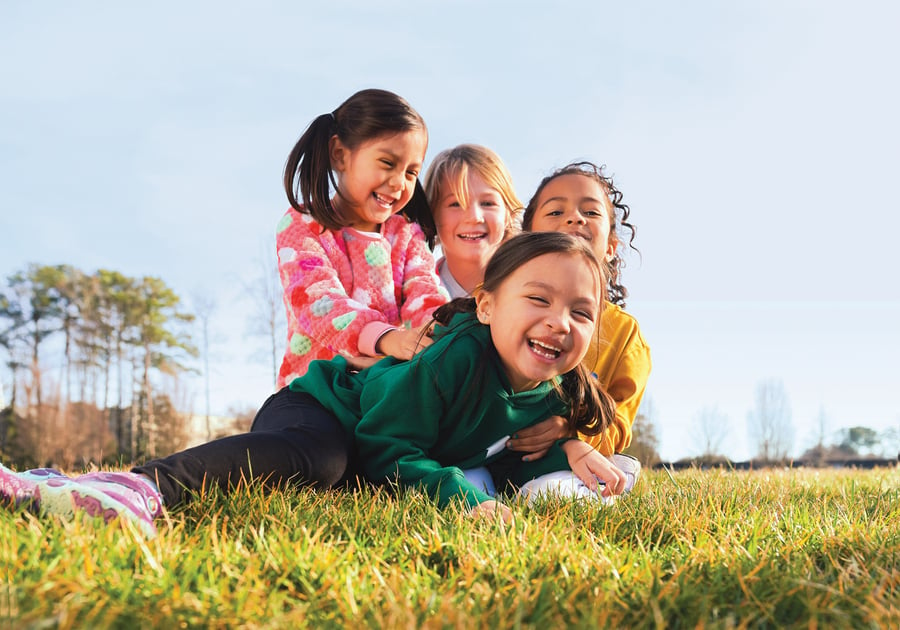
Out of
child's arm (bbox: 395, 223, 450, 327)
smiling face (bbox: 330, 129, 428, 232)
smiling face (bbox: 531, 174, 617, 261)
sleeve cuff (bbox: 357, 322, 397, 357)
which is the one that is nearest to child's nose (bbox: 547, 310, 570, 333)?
sleeve cuff (bbox: 357, 322, 397, 357)

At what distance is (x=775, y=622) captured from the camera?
162 cm

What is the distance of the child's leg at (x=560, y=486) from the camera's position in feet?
9.77

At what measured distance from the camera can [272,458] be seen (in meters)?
2.85

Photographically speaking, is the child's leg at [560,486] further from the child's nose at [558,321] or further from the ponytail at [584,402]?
the child's nose at [558,321]

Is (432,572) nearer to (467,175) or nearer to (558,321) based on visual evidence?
(558,321)

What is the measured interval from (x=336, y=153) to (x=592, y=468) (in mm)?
2159

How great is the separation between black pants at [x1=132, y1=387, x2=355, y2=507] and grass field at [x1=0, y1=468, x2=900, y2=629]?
5.3 inches

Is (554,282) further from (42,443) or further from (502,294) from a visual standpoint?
(42,443)

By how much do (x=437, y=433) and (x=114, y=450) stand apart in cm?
1767

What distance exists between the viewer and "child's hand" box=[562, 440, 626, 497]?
3129mm

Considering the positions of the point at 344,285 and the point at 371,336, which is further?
the point at 344,285

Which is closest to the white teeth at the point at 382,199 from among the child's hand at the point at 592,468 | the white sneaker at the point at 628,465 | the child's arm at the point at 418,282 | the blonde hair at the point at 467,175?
the child's arm at the point at 418,282

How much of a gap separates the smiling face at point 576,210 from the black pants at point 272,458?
62.7 inches

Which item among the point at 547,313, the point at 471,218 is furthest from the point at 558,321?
the point at 471,218
